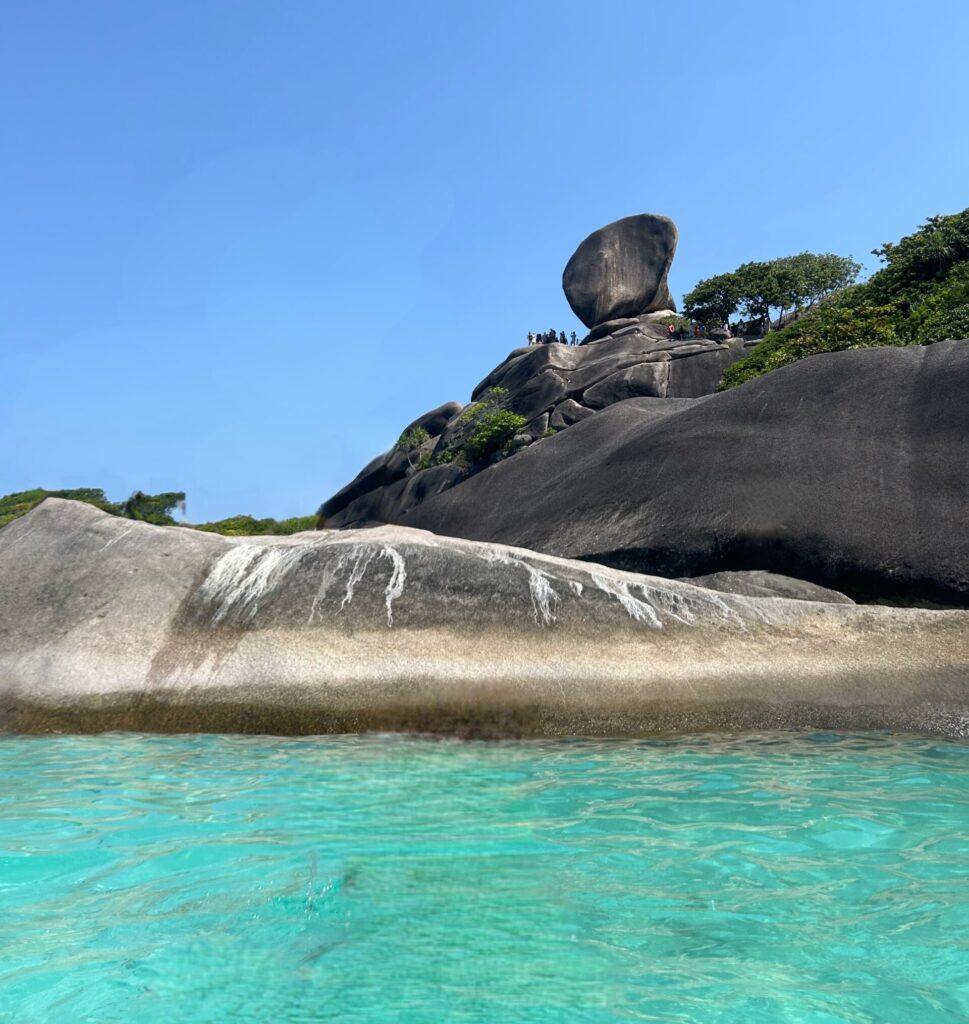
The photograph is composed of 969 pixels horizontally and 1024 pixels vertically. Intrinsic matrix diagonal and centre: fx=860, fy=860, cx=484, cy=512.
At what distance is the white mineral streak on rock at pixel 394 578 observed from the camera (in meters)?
8.38

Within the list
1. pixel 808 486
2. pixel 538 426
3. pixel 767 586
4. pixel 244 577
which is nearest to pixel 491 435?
pixel 538 426

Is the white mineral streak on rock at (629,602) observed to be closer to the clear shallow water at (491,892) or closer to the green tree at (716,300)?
the clear shallow water at (491,892)

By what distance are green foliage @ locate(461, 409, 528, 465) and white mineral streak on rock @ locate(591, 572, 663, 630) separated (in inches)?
1051

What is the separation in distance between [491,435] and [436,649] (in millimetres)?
27492

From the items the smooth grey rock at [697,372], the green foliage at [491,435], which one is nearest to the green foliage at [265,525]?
the green foliage at [491,435]

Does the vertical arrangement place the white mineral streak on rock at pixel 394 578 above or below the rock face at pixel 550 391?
below

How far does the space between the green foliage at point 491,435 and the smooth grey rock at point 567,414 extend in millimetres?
1535

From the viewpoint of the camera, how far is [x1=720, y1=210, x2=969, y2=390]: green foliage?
23.2m

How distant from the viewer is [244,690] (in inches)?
305

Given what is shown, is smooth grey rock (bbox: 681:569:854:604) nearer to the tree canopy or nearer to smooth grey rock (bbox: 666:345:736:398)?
smooth grey rock (bbox: 666:345:736:398)

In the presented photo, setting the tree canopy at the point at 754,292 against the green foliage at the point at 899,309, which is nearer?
the green foliage at the point at 899,309

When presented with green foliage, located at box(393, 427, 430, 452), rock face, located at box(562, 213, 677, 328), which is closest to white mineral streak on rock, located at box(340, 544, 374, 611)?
green foliage, located at box(393, 427, 430, 452)

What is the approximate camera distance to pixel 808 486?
13.4 metres

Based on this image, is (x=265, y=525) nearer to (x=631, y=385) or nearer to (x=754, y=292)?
(x=631, y=385)
